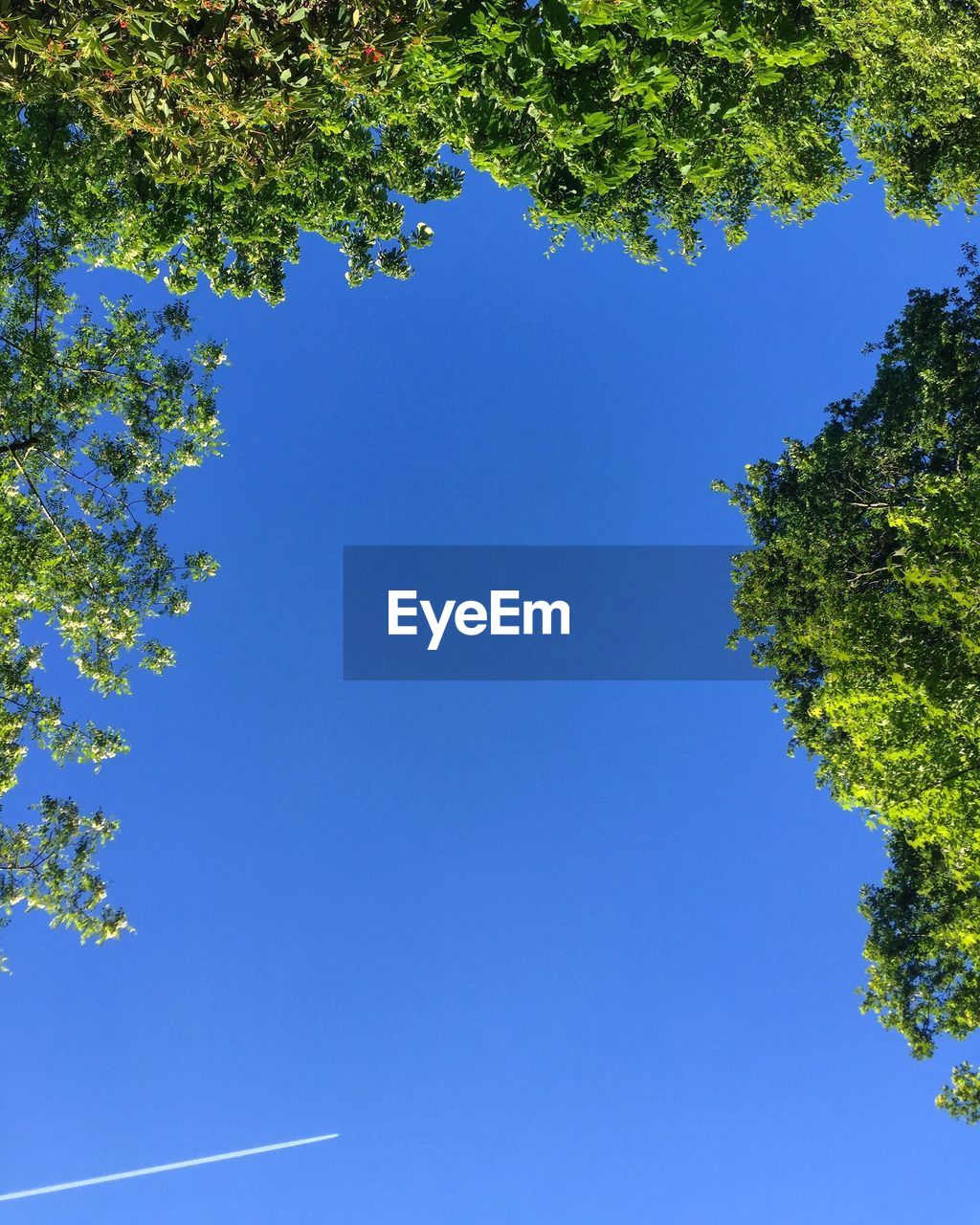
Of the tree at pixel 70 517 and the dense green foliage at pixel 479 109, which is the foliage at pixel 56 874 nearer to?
the tree at pixel 70 517

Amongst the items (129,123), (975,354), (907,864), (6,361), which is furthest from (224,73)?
(907,864)

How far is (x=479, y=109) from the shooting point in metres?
13.5

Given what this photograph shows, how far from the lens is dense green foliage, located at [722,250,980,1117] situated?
13.5m

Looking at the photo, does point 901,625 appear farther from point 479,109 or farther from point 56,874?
point 56,874

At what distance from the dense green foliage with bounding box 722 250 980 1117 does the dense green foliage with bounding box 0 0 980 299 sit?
18.4ft

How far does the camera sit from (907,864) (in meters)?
21.2

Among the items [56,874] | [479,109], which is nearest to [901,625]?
[479,109]

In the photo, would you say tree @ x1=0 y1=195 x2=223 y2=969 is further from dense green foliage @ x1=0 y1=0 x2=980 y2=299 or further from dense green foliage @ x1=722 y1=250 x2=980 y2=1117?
dense green foliage @ x1=722 y1=250 x2=980 y2=1117

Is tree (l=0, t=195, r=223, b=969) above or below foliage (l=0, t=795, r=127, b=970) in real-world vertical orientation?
above

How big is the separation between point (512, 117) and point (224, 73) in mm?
6049

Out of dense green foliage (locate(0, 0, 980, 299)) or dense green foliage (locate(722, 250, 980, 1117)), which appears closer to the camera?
dense green foliage (locate(0, 0, 980, 299))

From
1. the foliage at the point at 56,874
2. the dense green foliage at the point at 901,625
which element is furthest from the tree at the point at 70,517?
the dense green foliage at the point at 901,625

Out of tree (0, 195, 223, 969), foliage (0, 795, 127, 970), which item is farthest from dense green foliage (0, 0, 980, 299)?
foliage (0, 795, 127, 970)

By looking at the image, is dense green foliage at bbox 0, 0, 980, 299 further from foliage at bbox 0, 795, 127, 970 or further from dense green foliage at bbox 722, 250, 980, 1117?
foliage at bbox 0, 795, 127, 970
